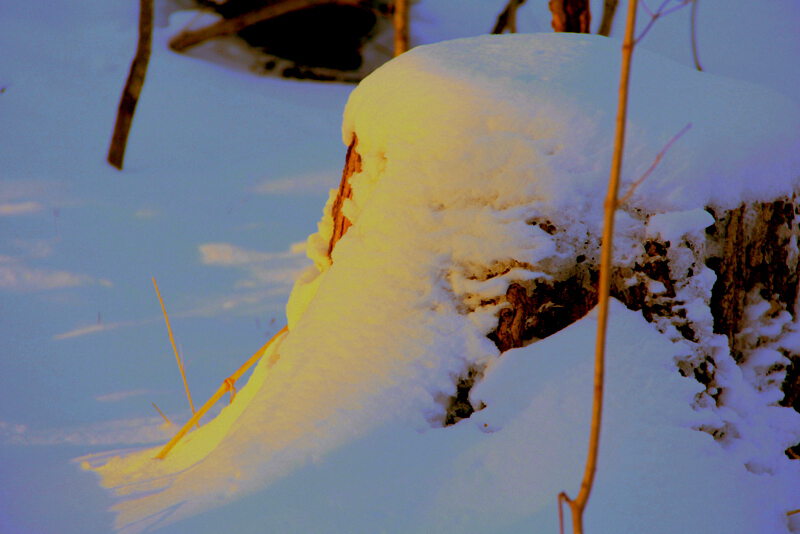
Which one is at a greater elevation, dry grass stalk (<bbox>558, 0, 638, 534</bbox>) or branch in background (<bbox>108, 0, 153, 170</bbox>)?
dry grass stalk (<bbox>558, 0, 638, 534</bbox>)

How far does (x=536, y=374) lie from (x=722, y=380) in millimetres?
457

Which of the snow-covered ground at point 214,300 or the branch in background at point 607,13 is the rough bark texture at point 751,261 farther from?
the branch in background at point 607,13

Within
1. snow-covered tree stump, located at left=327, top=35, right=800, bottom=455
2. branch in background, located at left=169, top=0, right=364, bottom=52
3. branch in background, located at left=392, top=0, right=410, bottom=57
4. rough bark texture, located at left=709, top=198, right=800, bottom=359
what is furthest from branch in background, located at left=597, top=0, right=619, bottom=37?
snow-covered tree stump, located at left=327, top=35, right=800, bottom=455

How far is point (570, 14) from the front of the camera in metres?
4.54

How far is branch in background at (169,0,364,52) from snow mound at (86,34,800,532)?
5.95 m

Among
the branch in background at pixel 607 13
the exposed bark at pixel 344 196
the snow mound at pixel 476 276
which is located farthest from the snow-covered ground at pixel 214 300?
the branch in background at pixel 607 13

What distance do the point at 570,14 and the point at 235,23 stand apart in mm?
4047

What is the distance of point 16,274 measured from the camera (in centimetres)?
443

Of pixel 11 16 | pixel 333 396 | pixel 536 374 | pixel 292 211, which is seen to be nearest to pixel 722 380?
pixel 536 374

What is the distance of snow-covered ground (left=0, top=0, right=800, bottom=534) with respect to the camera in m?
1.44

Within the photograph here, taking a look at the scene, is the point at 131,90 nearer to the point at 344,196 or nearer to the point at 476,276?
the point at 344,196

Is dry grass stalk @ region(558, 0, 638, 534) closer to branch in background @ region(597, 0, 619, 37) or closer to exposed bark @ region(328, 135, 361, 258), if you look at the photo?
exposed bark @ region(328, 135, 361, 258)

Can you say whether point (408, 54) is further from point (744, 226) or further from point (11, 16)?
point (11, 16)

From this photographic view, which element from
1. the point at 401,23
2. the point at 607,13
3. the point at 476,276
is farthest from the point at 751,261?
the point at 607,13
